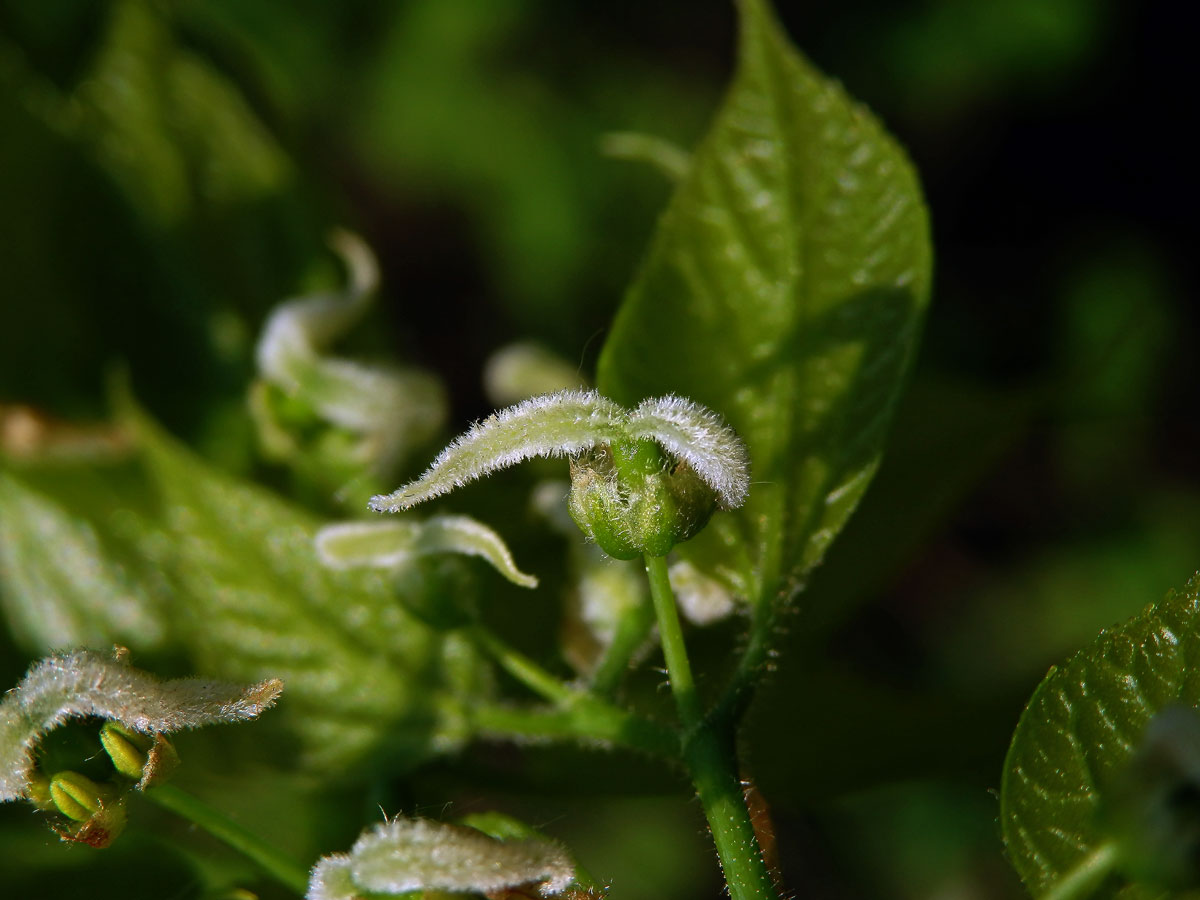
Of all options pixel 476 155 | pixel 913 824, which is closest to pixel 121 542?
pixel 476 155

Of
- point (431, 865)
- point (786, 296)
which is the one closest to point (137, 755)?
point (431, 865)

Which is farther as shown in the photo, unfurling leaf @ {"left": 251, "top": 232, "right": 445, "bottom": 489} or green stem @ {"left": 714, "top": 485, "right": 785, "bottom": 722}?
unfurling leaf @ {"left": 251, "top": 232, "right": 445, "bottom": 489}

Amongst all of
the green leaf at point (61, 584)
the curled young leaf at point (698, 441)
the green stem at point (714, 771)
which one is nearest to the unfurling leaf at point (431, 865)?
the green stem at point (714, 771)

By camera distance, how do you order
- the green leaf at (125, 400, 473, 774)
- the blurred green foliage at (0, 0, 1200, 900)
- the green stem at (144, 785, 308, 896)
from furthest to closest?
the blurred green foliage at (0, 0, 1200, 900) < the green leaf at (125, 400, 473, 774) < the green stem at (144, 785, 308, 896)

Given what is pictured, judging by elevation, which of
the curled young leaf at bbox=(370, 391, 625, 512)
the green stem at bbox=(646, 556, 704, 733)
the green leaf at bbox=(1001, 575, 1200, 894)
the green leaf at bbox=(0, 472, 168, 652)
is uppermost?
the green leaf at bbox=(0, 472, 168, 652)

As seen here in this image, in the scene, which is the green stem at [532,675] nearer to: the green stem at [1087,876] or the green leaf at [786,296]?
the green leaf at [786,296]

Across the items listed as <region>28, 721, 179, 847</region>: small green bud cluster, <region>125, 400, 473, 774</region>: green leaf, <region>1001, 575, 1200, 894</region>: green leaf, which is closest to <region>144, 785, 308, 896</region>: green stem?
<region>28, 721, 179, 847</region>: small green bud cluster

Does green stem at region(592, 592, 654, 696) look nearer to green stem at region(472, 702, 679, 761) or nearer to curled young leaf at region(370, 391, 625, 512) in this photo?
green stem at region(472, 702, 679, 761)
